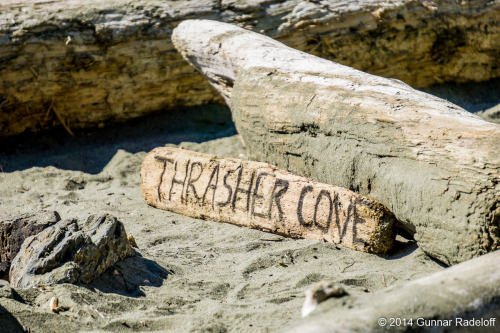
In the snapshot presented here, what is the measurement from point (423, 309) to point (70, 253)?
1858mm

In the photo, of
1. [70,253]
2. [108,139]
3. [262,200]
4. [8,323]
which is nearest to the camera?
[8,323]

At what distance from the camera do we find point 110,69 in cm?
566

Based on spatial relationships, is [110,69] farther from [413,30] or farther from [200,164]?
[413,30]

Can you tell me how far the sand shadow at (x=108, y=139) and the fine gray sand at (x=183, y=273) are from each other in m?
0.50

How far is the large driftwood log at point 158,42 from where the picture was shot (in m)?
5.38

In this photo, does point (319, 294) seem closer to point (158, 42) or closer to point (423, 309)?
point (423, 309)

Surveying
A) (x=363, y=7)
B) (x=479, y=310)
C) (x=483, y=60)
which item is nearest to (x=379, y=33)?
(x=363, y=7)

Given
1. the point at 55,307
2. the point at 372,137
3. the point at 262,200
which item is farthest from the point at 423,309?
the point at 262,200

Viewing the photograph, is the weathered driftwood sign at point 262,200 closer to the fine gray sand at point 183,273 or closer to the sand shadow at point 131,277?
the fine gray sand at point 183,273

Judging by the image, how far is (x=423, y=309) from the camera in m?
1.86

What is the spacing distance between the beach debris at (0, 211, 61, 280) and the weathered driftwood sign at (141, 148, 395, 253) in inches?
39.3

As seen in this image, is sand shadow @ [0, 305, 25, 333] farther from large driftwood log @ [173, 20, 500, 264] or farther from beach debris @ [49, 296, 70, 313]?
large driftwood log @ [173, 20, 500, 264]

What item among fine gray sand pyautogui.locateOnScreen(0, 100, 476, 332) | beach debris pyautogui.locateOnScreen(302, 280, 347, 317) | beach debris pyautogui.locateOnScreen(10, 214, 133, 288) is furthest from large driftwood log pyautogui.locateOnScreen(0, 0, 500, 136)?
beach debris pyautogui.locateOnScreen(302, 280, 347, 317)

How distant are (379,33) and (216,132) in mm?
2111
